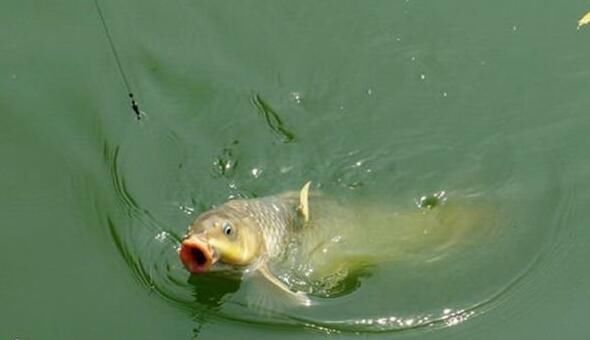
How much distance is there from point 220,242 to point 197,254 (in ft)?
0.38

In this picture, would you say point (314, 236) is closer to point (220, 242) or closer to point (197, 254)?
point (220, 242)

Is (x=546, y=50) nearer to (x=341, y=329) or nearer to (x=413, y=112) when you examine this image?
(x=413, y=112)

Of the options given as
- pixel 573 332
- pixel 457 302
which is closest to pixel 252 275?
pixel 457 302

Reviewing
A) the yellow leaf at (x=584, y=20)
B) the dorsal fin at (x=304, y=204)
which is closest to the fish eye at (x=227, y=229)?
the dorsal fin at (x=304, y=204)

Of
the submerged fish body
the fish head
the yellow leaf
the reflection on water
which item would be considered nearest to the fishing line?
the reflection on water

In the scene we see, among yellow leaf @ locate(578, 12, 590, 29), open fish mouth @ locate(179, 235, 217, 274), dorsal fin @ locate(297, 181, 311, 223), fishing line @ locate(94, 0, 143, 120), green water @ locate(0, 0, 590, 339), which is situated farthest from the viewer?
yellow leaf @ locate(578, 12, 590, 29)

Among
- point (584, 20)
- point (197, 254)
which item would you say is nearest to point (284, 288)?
point (197, 254)

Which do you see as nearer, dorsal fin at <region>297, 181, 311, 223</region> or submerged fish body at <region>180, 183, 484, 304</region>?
submerged fish body at <region>180, 183, 484, 304</region>

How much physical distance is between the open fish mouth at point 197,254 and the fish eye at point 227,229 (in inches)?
4.6

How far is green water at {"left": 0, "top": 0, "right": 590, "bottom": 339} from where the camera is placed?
3879 millimetres

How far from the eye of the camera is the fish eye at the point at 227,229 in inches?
137

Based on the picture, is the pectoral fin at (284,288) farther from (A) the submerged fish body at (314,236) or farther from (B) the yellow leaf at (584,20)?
(B) the yellow leaf at (584,20)

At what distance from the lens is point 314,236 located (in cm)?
402

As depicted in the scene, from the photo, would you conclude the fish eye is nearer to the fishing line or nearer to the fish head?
the fish head
